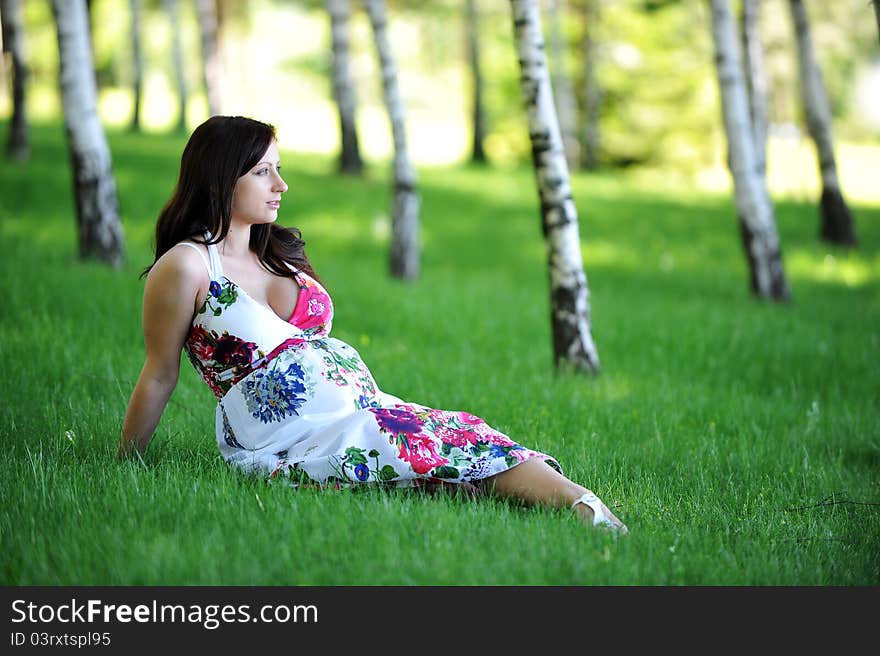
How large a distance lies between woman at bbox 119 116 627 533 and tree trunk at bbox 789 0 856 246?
38.5 feet

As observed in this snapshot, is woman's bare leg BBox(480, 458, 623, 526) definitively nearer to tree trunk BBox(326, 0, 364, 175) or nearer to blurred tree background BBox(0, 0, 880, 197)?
tree trunk BBox(326, 0, 364, 175)

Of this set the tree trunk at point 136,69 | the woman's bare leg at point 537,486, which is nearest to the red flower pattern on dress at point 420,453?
the woman's bare leg at point 537,486

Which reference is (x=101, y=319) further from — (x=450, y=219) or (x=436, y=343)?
(x=450, y=219)

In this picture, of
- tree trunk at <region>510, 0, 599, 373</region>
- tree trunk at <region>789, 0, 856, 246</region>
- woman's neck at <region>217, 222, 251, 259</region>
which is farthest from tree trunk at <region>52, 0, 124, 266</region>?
tree trunk at <region>789, 0, 856, 246</region>

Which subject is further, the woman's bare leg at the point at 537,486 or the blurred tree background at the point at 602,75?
the blurred tree background at the point at 602,75

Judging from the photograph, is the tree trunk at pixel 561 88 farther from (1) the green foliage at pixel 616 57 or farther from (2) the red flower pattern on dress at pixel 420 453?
(2) the red flower pattern on dress at pixel 420 453

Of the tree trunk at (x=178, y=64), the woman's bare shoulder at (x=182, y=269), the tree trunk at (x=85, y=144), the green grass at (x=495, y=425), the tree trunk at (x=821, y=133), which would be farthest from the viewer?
the tree trunk at (x=178, y=64)

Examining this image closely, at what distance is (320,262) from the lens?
1218cm

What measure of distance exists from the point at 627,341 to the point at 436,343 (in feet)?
5.73

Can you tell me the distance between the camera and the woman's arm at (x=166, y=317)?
3.91m

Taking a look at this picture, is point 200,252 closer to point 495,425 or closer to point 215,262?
point 215,262

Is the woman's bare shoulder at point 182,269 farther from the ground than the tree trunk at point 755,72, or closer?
closer

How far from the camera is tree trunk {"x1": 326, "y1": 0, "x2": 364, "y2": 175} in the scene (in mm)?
16953

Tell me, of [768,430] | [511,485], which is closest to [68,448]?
[511,485]
